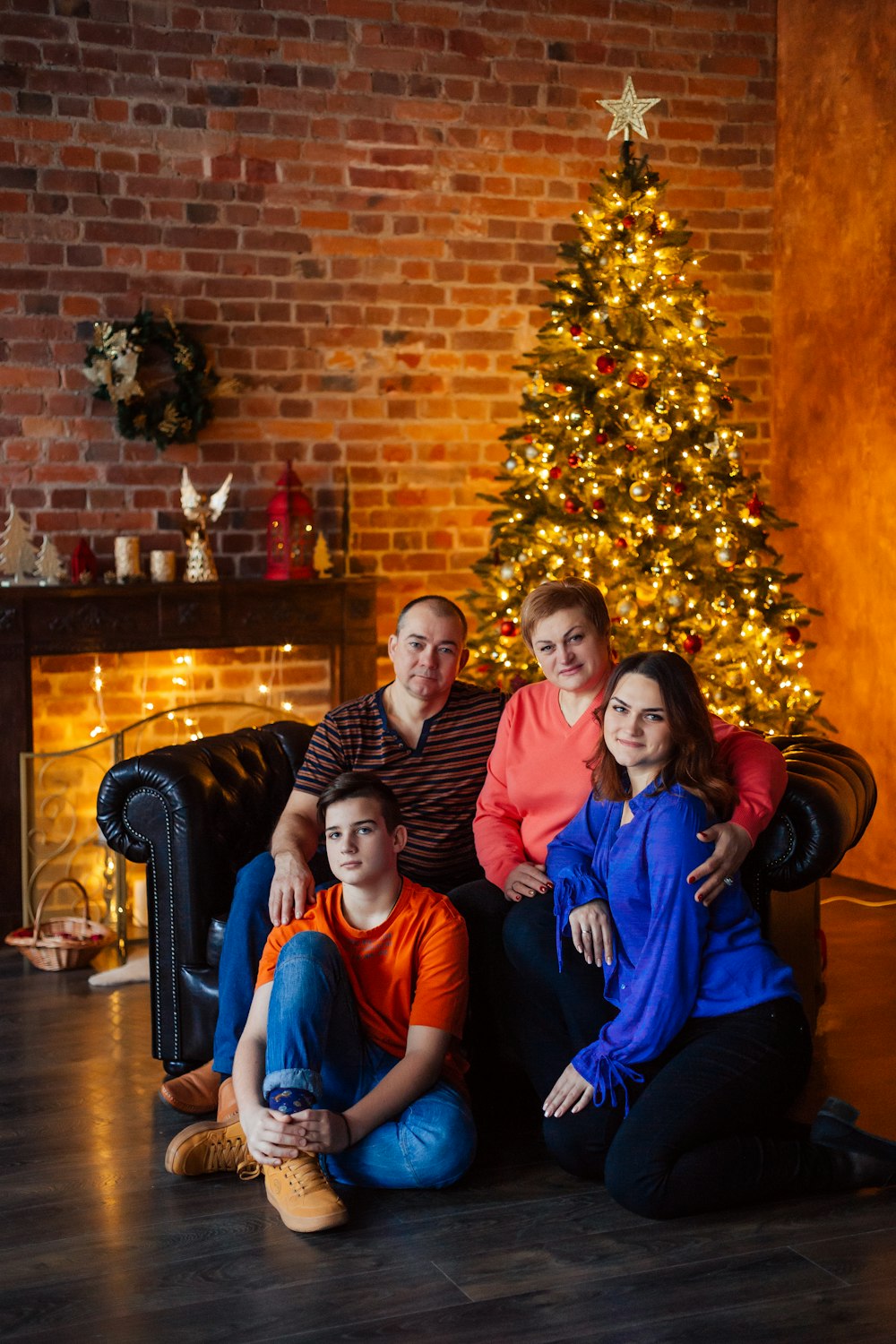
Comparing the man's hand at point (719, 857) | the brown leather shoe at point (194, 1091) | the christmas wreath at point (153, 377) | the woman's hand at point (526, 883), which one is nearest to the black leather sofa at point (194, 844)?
the brown leather shoe at point (194, 1091)

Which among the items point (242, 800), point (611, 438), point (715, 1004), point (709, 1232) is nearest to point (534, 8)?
point (611, 438)

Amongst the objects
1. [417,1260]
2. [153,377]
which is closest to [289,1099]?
[417,1260]

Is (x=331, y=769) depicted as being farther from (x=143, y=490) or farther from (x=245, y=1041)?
(x=143, y=490)

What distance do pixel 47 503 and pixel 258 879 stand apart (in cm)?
231

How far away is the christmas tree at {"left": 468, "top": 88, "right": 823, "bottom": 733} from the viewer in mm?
4676

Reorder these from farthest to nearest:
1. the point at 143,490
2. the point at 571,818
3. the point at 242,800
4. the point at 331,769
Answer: the point at 143,490 < the point at 242,800 < the point at 331,769 < the point at 571,818

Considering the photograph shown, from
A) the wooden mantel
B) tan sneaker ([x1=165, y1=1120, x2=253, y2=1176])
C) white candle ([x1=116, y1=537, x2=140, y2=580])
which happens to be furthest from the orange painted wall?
tan sneaker ([x1=165, y1=1120, x2=253, y2=1176])

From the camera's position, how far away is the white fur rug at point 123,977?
4.30 meters

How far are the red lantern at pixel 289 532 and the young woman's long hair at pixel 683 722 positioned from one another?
2.54 m

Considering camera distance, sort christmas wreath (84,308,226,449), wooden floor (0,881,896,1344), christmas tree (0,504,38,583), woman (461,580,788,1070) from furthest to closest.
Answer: christmas wreath (84,308,226,449), christmas tree (0,504,38,583), woman (461,580,788,1070), wooden floor (0,881,896,1344)

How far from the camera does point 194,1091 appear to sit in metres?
3.23

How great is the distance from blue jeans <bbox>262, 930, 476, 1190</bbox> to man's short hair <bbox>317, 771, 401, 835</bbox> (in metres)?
0.26

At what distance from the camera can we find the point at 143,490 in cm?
515

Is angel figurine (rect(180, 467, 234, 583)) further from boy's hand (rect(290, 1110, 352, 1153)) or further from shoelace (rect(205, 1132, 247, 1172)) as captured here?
boy's hand (rect(290, 1110, 352, 1153))
